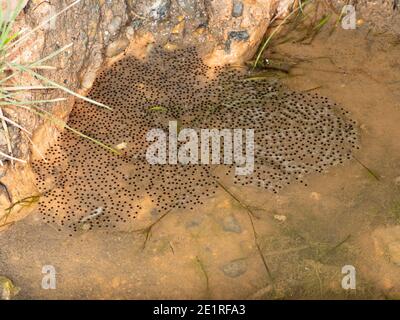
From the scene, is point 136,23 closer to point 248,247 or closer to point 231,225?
point 231,225

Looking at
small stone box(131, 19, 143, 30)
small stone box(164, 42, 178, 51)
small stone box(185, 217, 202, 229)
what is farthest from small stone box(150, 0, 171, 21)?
small stone box(185, 217, 202, 229)

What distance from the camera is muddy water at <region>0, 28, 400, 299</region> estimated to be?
3.63 metres

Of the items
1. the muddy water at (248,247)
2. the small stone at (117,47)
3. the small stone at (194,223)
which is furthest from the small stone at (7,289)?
the small stone at (117,47)

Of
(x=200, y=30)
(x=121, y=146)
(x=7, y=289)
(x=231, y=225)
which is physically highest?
(x=200, y=30)

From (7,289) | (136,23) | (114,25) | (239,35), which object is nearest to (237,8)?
(239,35)

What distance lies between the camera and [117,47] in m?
4.85

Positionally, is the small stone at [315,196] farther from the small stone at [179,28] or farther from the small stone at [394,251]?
the small stone at [179,28]

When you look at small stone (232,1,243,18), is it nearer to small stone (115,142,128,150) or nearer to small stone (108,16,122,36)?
small stone (108,16,122,36)

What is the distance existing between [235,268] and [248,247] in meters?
0.15

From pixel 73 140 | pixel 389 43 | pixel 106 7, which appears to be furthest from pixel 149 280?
pixel 389 43

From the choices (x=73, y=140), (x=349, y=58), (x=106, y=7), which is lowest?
(x=73, y=140)

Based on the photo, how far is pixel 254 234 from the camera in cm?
384
